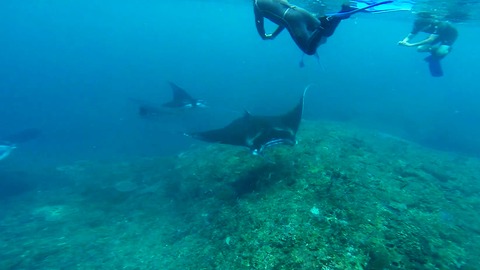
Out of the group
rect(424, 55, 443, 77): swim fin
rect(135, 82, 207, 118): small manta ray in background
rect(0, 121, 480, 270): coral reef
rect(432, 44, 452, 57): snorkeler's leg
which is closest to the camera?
rect(0, 121, 480, 270): coral reef

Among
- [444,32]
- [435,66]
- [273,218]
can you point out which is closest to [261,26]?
[273,218]

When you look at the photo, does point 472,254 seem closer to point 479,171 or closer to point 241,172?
point 241,172

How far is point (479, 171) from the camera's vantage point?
1256cm

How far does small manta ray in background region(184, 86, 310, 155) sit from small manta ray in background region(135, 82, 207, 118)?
7.75 m

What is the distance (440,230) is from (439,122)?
29861 mm

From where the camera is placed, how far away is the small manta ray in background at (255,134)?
25.8 ft

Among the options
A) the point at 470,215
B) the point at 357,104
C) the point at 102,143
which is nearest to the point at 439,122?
the point at 357,104

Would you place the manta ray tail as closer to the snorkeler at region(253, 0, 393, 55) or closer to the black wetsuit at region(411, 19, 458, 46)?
the snorkeler at region(253, 0, 393, 55)

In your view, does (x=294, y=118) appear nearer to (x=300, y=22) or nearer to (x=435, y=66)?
(x=300, y=22)

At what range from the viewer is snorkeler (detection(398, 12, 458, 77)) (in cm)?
1175

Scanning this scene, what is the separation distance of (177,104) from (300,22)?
12696 millimetres

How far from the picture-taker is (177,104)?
17141 mm

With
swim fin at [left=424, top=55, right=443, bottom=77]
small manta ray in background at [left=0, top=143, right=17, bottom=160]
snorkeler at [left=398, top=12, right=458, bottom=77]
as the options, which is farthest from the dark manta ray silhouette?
swim fin at [left=424, top=55, right=443, bottom=77]

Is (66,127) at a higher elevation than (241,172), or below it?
below
